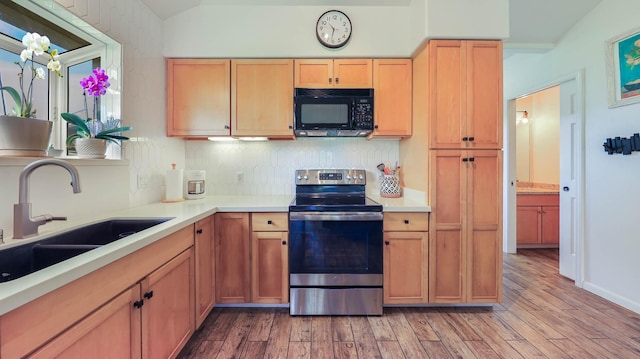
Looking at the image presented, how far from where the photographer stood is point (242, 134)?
8.07 ft

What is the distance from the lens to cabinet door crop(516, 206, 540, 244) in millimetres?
3895

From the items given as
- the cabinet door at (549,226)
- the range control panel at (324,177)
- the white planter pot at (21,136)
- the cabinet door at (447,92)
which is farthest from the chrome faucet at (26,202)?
the cabinet door at (549,226)

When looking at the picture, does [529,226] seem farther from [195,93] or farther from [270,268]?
[195,93]

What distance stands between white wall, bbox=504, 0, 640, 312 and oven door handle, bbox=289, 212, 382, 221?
2182 mm

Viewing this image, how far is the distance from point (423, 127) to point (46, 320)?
2375 mm

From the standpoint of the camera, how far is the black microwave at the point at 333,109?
2322 mm

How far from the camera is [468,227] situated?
6.97 ft

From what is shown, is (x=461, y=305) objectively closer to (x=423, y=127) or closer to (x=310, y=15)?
(x=423, y=127)

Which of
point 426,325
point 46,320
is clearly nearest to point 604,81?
point 426,325

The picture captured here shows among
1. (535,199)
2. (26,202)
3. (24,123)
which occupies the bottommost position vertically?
(535,199)

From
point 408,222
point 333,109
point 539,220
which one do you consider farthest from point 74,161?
point 539,220

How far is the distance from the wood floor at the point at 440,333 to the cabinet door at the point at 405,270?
0.15 metres

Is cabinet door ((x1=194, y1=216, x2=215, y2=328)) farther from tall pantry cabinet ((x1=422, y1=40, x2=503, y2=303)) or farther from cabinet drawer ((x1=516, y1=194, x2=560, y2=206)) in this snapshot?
cabinet drawer ((x1=516, y1=194, x2=560, y2=206))

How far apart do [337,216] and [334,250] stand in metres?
0.28
